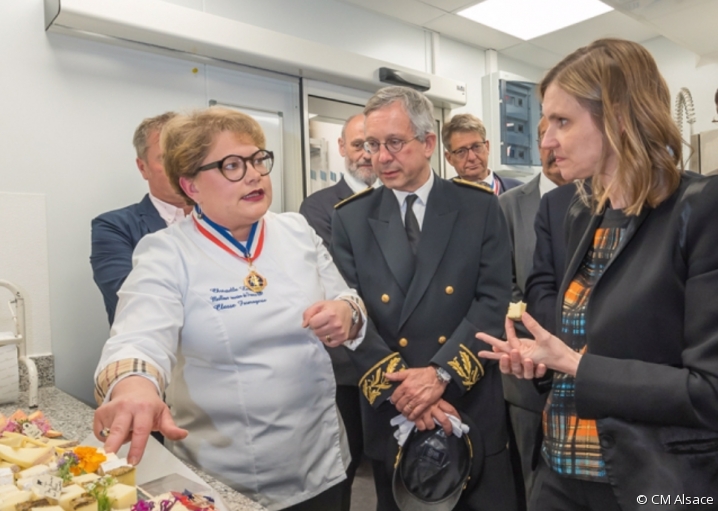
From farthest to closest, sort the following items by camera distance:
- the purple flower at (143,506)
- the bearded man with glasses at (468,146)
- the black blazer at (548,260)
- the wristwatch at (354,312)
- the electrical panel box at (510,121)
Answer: the electrical panel box at (510,121) < the bearded man with glasses at (468,146) < the black blazer at (548,260) < the wristwatch at (354,312) < the purple flower at (143,506)

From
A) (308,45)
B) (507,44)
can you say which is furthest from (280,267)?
(507,44)

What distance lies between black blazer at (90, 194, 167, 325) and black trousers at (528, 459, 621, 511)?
1482 mm

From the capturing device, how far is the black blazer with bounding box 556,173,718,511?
91 centimetres

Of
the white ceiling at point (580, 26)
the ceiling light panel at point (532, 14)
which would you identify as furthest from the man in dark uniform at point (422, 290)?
the ceiling light panel at point (532, 14)

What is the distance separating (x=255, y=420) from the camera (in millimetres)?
1191

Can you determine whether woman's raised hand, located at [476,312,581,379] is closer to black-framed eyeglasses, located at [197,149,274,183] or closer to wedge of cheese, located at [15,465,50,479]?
black-framed eyeglasses, located at [197,149,274,183]

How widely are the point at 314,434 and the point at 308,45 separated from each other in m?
2.28

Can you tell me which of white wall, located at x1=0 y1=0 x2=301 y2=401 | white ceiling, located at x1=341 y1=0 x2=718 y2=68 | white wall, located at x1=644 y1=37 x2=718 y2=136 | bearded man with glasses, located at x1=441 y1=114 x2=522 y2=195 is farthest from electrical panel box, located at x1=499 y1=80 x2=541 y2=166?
white wall, located at x1=0 y1=0 x2=301 y2=401

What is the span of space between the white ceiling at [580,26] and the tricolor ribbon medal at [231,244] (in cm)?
253

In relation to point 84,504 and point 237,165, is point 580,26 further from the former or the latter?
point 84,504

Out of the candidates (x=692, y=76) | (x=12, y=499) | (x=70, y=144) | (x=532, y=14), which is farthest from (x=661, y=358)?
(x=692, y=76)

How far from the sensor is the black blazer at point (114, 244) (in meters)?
1.91

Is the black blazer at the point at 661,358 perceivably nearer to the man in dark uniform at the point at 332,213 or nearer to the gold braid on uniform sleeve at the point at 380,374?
the gold braid on uniform sleeve at the point at 380,374

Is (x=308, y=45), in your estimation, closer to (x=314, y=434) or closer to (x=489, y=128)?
(x=489, y=128)
